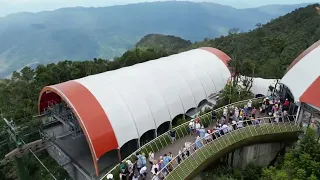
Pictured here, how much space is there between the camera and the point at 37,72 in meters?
45.0

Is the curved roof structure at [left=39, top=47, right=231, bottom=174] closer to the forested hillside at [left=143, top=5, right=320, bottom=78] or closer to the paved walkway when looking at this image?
the paved walkway

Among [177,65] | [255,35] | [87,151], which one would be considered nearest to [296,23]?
[255,35]

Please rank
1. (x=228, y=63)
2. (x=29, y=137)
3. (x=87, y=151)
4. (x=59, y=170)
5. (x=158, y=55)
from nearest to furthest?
1. (x=59, y=170)
2. (x=87, y=151)
3. (x=29, y=137)
4. (x=228, y=63)
5. (x=158, y=55)

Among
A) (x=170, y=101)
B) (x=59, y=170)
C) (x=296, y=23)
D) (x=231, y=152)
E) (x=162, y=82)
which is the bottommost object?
(x=59, y=170)

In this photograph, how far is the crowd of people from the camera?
63.7 feet

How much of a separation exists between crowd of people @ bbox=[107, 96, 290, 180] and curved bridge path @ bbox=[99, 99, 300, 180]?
20 cm

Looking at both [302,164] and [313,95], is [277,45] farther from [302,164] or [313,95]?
[302,164]

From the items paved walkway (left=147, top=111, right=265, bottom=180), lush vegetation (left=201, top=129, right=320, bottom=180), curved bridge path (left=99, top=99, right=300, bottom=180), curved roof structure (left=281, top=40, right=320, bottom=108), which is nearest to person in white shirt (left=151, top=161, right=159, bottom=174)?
curved bridge path (left=99, top=99, right=300, bottom=180)

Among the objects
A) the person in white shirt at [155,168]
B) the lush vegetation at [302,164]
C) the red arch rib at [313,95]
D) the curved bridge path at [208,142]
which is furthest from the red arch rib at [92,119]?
the red arch rib at [313,95]

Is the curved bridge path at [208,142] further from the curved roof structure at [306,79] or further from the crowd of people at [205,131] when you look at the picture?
the curved roof structure at [306,79]

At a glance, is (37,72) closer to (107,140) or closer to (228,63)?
(107,140)

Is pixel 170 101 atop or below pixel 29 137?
atop

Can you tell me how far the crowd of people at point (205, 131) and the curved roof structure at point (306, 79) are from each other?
188cm

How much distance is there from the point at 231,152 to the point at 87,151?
14.2m
